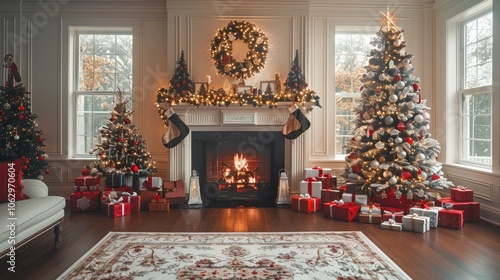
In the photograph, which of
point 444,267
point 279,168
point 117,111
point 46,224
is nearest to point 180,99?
point 117,111

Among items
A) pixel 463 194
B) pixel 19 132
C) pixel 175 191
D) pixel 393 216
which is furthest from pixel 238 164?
pixel 19 132

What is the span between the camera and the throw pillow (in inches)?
134

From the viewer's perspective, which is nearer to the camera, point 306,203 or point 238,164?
point 306,203

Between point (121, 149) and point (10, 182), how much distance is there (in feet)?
7.37

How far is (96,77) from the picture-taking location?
21.2 ft

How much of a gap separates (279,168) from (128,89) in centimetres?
297

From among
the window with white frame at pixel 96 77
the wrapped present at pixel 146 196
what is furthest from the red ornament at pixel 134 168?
the window with white frame at pixel 96 77

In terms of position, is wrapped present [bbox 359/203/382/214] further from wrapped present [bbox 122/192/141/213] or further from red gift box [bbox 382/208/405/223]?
wrapped present [bbox 122/192/141/213]

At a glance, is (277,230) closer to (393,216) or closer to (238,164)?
(393,216)

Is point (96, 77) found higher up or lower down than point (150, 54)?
lower down

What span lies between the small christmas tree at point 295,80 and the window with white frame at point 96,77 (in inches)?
110

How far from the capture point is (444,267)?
3.17 m

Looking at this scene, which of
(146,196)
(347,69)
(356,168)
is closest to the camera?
(356,168)

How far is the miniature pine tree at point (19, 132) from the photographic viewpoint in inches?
215
